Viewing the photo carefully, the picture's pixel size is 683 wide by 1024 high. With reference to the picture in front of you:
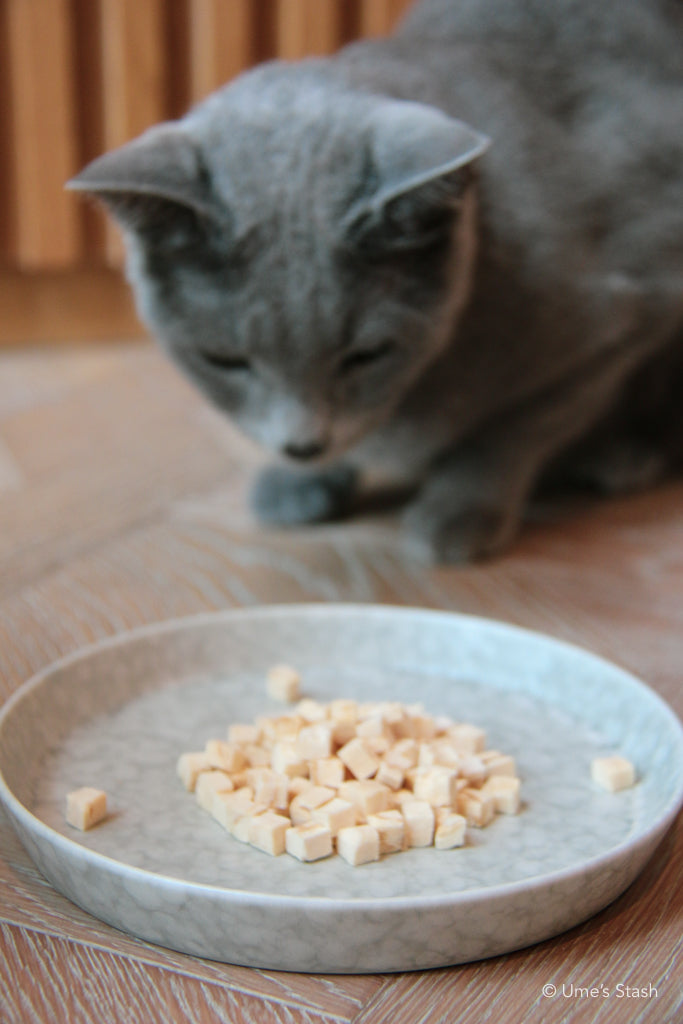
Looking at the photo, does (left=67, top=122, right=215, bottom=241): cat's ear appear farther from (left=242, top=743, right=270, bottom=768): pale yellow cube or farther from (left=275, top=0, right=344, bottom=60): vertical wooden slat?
(left=275, top=0, right=344, bottom=60): vertical wooden slat

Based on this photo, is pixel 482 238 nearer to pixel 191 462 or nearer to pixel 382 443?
pixel 382 443

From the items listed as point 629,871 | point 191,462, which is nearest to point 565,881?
point 629,871

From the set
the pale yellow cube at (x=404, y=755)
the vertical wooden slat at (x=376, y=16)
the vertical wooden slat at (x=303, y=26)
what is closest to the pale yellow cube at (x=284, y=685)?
the pale yellow cube at (x=404, y=755)

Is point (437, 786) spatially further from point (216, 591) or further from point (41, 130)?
point (41, 130)

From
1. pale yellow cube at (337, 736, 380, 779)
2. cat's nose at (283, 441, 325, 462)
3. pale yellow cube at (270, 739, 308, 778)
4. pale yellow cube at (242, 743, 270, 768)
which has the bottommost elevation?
pale yellow cube at (242, 743, 270, 768)

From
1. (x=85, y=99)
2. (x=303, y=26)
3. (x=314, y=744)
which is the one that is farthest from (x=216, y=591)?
(x=303, y=26)

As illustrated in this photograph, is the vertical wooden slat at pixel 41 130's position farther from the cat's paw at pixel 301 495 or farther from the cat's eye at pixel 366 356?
the cat's eye at pixel 366 356

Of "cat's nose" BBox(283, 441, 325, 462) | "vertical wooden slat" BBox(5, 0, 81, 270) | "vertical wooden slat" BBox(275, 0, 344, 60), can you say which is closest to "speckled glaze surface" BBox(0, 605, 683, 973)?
"cat's nose" BBox(283, 441, 325, 462)

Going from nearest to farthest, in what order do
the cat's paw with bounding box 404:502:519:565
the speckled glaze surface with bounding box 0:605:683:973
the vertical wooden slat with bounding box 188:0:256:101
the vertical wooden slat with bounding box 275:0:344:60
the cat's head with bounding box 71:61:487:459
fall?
the speckled glaze surface with bounding box 0:605:683:973
the cat's head with bounding box 71:61:487:459
the cat's paw with bounding box 404:502:519:565
the vertical wooden slat with bounding box 188:0:256:101
the vertical wooden slat with bounding box 275:0:344:60
